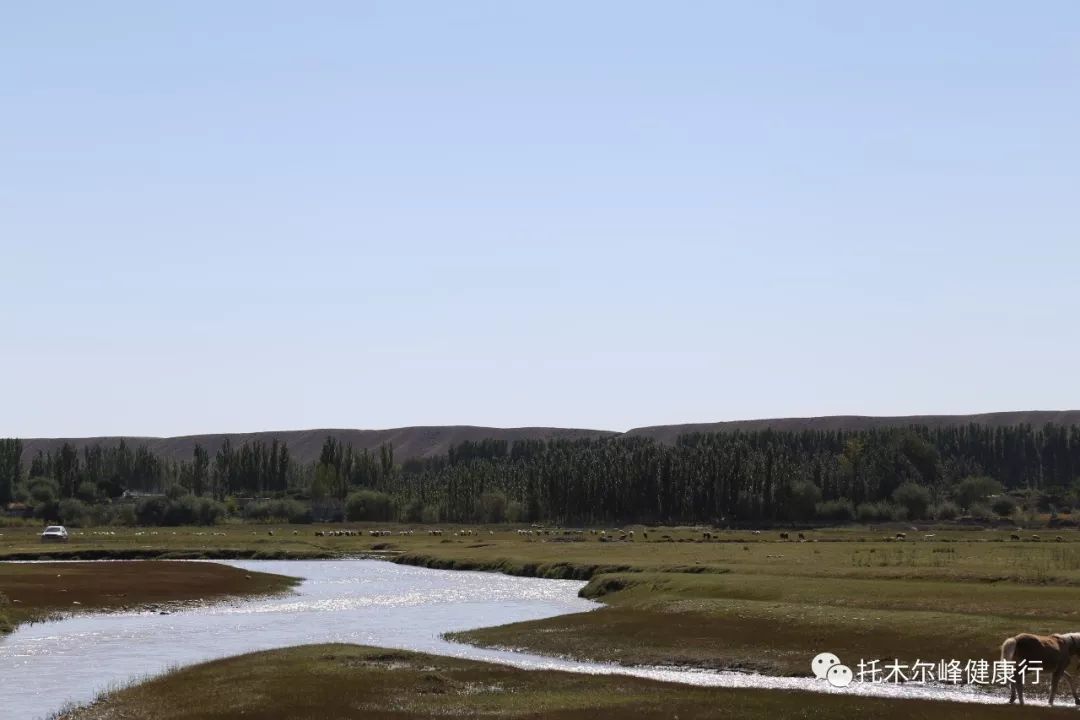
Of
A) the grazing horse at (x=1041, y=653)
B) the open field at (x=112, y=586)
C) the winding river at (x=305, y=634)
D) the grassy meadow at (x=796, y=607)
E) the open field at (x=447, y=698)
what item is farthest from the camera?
the open field at (x=112, y=586)

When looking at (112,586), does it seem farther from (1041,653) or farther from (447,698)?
(1041,653)

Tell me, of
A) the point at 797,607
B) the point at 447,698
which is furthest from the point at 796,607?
the point at 447,698

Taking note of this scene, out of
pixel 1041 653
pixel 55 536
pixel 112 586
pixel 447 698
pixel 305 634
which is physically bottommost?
pixel 55 536

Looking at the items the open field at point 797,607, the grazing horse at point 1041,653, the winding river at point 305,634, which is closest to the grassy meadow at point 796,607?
the open field at point 797,607

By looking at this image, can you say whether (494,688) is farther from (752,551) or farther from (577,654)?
(752,551)

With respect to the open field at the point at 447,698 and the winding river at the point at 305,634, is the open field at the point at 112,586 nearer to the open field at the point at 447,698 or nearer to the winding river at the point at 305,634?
the winding river at the point at 305,634

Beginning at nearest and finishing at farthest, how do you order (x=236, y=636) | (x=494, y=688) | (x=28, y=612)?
1. (x=494, y=688)
2. (x=236, y=636)
3. (x=28, y=612)

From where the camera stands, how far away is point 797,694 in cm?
3662

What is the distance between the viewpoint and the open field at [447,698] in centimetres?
3353

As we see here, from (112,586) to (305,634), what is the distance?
1165 inches

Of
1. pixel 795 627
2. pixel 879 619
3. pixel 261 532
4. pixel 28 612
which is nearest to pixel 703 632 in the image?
pixel 795 627

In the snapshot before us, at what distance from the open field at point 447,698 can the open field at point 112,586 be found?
22.5 meters

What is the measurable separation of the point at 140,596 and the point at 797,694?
50.4 m

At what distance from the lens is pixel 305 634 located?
5703 centimetres
